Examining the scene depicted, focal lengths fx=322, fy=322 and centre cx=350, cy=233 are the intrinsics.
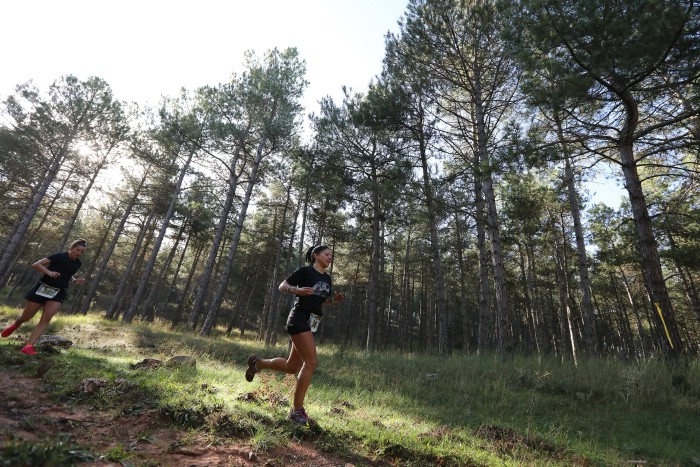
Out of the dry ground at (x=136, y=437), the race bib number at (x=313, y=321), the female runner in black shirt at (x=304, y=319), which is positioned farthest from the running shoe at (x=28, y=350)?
the race bib number at (x=313, y=321)

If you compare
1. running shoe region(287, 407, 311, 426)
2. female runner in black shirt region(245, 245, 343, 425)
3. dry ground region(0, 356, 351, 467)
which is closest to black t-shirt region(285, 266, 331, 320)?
female runner in black shirt region(245, 245, 343, 425)

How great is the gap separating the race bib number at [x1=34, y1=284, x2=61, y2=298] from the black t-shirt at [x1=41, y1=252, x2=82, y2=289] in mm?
65

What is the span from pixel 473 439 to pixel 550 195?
638 inches

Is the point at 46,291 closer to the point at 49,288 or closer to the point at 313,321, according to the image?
the point at 49,288

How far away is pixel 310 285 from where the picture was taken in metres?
3.84

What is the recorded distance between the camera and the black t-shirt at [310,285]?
3730mm

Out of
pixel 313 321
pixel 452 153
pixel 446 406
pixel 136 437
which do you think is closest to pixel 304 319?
pixel 313 321

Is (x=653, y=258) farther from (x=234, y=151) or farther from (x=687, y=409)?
(x=234, y=151)

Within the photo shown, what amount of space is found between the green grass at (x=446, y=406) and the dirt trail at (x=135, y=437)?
0.50 ft

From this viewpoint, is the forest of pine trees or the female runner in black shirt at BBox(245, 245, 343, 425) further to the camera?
the forest of pine trees

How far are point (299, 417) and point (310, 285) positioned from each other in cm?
139

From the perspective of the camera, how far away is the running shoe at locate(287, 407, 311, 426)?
3343 millimetres

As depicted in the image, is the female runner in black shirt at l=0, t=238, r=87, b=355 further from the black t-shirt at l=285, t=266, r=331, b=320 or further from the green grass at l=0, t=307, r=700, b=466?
the black t-shirt at l=285, t=266, r=331, b=320

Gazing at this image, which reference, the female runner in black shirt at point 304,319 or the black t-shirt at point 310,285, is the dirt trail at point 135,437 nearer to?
the female runner in black shirt at point 304,319
